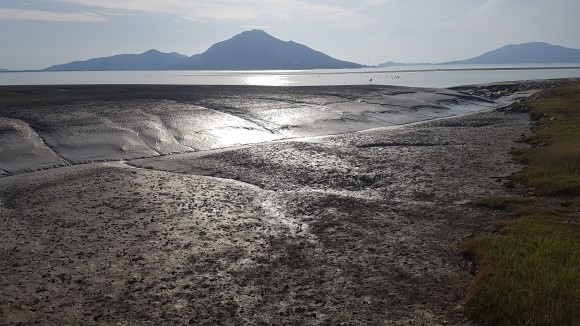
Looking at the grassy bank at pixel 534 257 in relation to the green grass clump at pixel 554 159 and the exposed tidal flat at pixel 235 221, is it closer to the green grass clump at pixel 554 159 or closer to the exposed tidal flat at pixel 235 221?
the green grass clump at pixel 554 159

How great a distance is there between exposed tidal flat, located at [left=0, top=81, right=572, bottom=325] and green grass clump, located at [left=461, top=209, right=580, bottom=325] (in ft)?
1.81

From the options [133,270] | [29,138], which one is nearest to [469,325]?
[133,270]

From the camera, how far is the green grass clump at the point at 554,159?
1839 centimetres

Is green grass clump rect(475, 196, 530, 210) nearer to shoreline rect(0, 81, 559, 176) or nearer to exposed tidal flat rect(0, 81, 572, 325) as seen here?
exposed tidal flat rect(0, 81, 572, 325)

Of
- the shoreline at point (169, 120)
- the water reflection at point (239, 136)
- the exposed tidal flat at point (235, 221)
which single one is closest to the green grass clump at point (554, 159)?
the exposed tidal flat at point (235, 221)

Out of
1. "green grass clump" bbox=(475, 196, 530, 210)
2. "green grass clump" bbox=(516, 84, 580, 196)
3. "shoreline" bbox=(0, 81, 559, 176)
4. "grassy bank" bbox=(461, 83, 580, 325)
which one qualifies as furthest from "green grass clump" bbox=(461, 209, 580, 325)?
"shoreline" bbox=(0, 81, 559, 176)

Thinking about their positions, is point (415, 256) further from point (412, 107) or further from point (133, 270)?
point (412, 107)

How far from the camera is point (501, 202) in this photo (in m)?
16.8

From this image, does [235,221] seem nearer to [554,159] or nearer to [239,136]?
[554,159]

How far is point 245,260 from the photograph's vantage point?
12602 millimetres

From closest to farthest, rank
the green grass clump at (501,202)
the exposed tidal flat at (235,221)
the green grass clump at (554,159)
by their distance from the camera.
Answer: the exposed tidal flat at (235,221) < the green grass clump at (501,202) < the green grass clump at (554,159)

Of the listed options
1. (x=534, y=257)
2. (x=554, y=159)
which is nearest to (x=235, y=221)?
(x=534, y=257)

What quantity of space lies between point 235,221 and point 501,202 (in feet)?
29.9

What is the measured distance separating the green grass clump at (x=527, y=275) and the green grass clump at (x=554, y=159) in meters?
4.80
